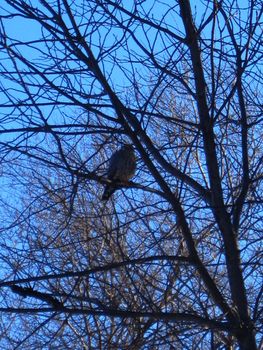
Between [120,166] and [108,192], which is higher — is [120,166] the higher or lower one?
the higher one

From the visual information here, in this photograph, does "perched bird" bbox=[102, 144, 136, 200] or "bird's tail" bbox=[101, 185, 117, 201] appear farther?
"bird's tail" bbox=[101, 185, 117, 201]

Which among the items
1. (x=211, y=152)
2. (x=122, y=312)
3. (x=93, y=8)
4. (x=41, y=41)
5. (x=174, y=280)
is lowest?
(x=122, y=312)

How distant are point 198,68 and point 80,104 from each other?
0.68m

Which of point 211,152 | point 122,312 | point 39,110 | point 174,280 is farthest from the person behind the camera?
point 174,280

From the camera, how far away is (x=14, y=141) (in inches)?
141

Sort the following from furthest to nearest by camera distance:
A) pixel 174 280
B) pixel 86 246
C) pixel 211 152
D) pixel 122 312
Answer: pixel 86 246
pixel 174 280
pixel 211 152
pixel 122 312

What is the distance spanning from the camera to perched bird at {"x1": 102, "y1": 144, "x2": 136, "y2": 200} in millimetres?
5018

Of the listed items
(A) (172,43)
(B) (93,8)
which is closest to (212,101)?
(A) (172,43)

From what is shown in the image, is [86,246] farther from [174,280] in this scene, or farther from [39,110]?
[39,110]

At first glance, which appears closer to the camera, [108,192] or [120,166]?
[108,192]

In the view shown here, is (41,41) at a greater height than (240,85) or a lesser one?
greater

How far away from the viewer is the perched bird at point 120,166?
16.5 feet

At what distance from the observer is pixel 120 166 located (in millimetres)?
5898

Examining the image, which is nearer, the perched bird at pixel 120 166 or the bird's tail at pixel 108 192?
the perched bird at pixel 120 166
